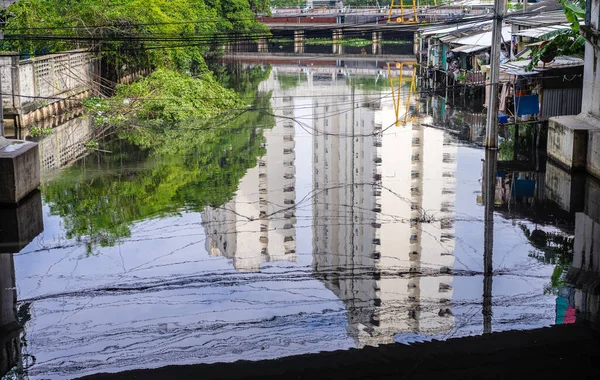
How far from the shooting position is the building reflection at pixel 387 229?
15.0 meters

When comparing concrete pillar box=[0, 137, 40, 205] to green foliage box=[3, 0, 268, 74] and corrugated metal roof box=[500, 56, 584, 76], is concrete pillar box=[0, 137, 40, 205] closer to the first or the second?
green foliage box=[3, 0, 268, 74]

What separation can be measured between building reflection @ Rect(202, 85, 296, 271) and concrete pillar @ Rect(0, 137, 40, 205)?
5087mm

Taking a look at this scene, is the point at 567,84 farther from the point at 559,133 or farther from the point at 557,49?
the point at 559,133

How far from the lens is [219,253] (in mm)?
19281

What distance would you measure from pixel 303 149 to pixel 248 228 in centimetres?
1300

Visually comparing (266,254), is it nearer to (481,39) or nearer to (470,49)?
(470,49)

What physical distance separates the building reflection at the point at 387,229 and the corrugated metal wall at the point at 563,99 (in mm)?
4082

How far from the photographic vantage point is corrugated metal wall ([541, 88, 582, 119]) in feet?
103

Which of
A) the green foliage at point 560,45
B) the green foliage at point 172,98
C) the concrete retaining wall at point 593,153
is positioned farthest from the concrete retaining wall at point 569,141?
the green foliage at point 172,98

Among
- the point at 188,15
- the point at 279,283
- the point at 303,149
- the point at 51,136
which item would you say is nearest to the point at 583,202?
the point at 279,283

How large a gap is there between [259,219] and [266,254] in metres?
3.46

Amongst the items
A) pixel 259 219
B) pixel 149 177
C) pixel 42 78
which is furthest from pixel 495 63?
pixel 42 78

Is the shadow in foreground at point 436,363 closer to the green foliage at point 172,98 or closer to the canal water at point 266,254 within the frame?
the canal water at point 266,254

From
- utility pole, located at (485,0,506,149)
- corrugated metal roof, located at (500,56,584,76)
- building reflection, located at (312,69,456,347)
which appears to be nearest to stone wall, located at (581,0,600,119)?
corrugated metal roof, located at (500,56,584,76)
